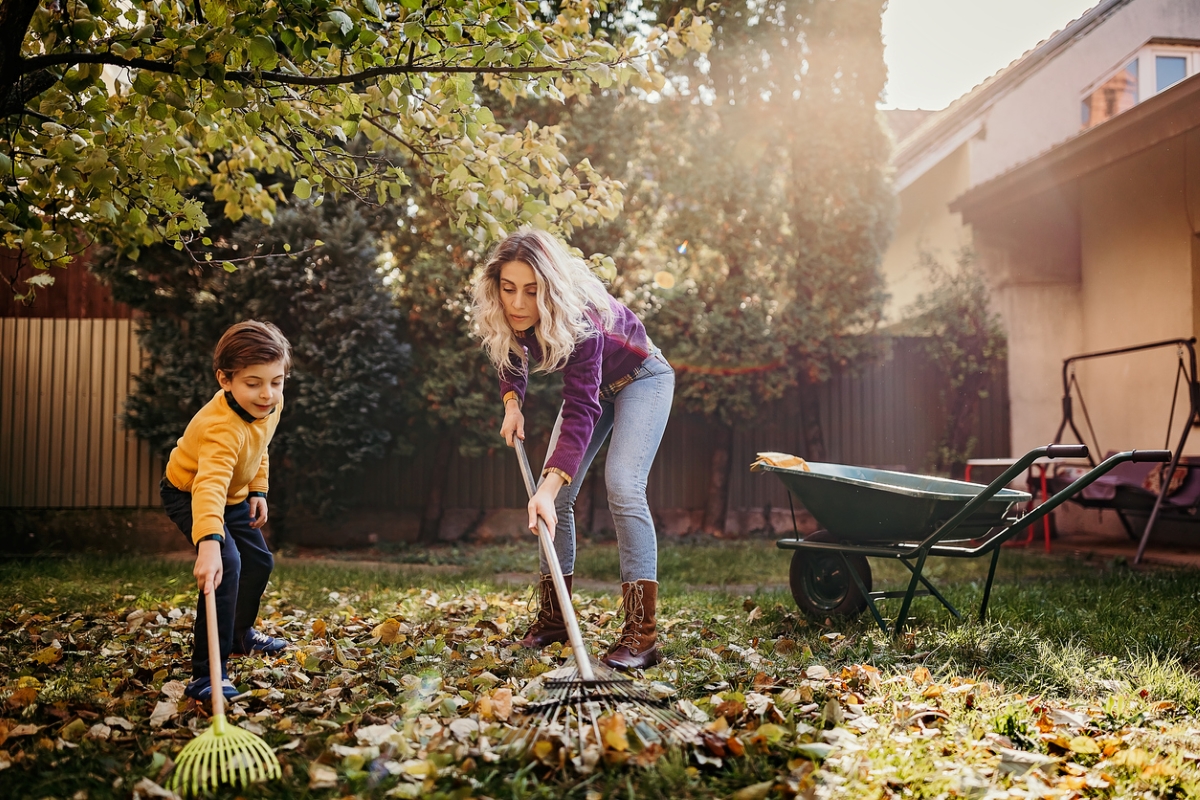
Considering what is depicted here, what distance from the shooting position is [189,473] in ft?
9.10

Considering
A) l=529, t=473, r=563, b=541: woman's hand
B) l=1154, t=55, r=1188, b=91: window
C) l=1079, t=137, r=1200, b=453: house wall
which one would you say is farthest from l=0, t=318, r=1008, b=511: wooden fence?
l=529, t=473, r=563, b=541: woman's hand

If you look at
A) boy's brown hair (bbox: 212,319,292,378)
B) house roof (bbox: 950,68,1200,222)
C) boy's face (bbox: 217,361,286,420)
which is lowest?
boy's face (bbox: 217,361,286,420)

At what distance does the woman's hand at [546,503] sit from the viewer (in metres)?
2.63

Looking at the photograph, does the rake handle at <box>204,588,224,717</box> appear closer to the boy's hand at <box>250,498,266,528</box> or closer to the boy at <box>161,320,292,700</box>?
the boy at <box>161,320,292,700</box>

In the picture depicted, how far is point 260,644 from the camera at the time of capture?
3.26m

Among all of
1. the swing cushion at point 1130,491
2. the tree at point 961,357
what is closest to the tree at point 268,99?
the swing cushion at point 1130,491

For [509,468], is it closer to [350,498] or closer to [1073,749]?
[350,498]

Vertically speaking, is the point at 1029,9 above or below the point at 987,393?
above

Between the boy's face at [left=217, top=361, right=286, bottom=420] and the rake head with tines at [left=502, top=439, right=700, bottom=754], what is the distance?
4.17 feet

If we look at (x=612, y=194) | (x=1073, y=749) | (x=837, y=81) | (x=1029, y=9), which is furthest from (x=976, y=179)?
(x=1073, y=749)

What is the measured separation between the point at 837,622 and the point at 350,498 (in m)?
5.05

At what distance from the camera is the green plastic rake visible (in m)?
1.89

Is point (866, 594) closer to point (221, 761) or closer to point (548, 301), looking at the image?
point (548, 301)

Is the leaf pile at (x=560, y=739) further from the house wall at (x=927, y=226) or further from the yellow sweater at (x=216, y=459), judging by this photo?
the house wall at (x=927, y=226)
